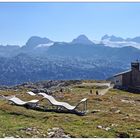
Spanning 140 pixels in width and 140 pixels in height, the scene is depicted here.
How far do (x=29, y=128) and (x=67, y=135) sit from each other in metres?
2.78

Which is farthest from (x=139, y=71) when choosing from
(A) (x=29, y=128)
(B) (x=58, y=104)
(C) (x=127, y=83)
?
(A) (x=29, y=128)

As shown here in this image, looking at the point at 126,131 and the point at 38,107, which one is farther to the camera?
the point at 38,107

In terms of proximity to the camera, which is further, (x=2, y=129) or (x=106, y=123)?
(x=106, y=123)

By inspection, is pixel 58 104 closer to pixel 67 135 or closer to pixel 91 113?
pixel 91 113

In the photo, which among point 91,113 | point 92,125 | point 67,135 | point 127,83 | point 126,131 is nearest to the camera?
point 67,135

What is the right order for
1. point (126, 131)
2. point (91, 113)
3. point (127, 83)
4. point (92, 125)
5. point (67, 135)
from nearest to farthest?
point (67, 135) → point (126, 131) → point (92, 125) → point (91, 113) → point (127, 83)

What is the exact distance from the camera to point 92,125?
33781 millimetres

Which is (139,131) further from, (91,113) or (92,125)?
(91,113)

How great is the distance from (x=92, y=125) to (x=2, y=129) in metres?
7.60

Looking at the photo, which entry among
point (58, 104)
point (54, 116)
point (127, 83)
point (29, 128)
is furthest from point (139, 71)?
point (29, 128)

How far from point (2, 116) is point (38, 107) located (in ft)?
29.7

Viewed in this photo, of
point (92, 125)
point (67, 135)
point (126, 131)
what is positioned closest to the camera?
point (67, 135)

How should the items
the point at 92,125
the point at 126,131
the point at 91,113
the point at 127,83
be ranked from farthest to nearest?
the point at 127,83 < the point at 91,113 < the point at 92,125 < the point at 126,131

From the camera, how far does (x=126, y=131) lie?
3141cm
